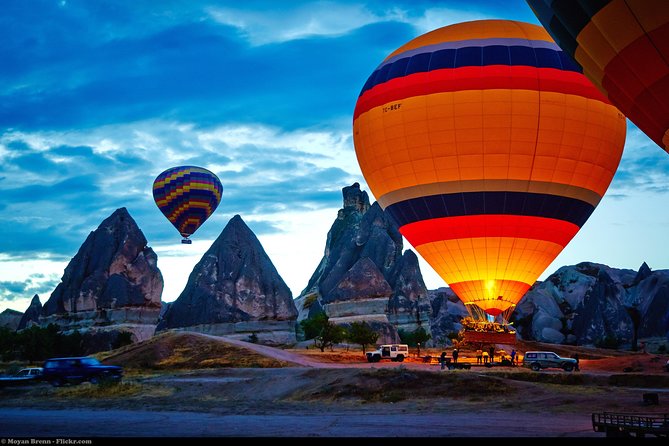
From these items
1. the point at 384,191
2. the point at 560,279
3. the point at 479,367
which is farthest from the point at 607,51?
the point at 560,279

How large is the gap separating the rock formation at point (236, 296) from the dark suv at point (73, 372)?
5229 centimetres

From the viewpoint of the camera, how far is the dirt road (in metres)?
18.5

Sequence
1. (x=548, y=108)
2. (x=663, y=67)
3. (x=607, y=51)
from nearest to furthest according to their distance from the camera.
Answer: (x=663, y=67) → (x=607, y=51) → (x=548, y=108)

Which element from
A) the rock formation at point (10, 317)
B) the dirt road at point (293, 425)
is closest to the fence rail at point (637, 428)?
the dirt road at point (293, 425)

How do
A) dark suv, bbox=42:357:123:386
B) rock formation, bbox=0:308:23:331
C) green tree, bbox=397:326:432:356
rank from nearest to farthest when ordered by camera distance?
dark suv, bbox=42:357:123:386
green tree, bbox=397:326:432:356
rock formation, bbox=0:308:23:331

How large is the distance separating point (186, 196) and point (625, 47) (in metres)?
69.6

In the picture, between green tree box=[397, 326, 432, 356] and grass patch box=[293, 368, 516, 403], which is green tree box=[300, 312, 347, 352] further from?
grass patch box=[293, 368, 516, 403]

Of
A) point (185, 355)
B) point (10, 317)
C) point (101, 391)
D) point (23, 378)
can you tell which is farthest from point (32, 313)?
point (101, 391)

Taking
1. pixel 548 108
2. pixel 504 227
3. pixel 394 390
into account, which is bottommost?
pixel 394 390

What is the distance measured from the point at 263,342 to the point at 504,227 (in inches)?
2070

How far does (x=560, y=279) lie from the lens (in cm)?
13262

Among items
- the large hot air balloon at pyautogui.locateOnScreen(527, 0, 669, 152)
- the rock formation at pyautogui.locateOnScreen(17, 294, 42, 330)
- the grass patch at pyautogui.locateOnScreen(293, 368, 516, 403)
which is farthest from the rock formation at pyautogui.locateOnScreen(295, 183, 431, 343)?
the large hot air balloon at pyautogui.locateOnScreen(527, 0, 669, 152)

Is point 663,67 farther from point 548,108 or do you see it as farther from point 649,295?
point 649,295

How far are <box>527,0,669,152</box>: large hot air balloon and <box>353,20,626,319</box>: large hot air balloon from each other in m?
19.6
